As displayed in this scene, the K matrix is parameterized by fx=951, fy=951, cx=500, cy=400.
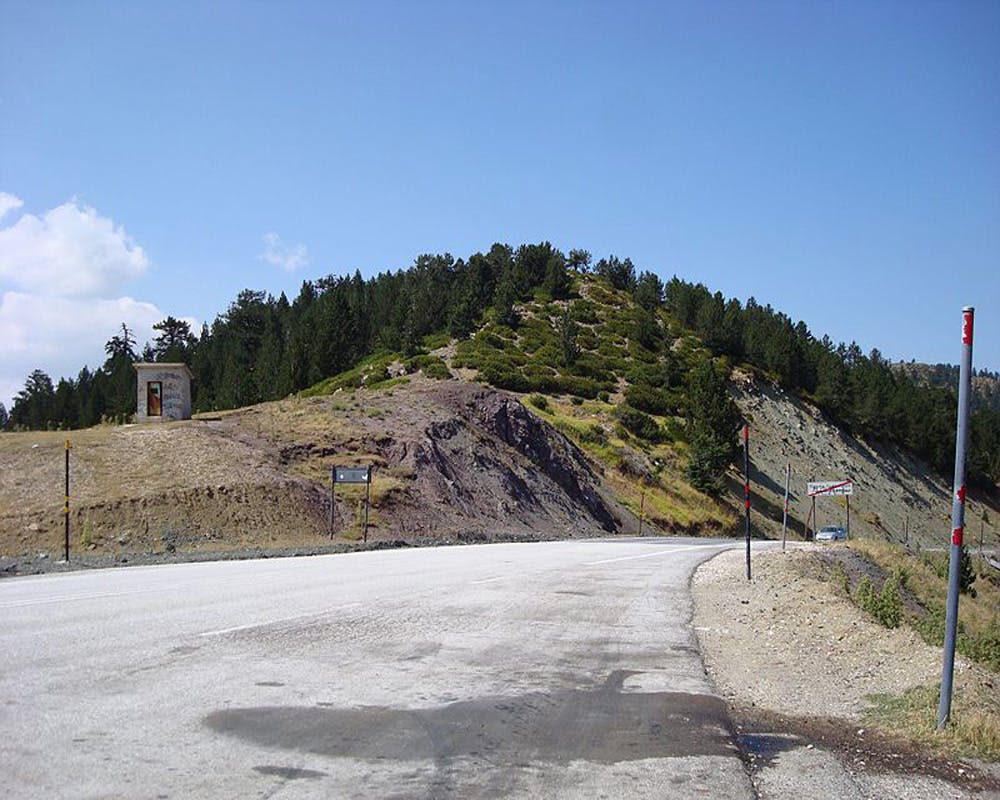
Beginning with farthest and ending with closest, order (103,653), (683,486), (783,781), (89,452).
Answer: (683,486) → (89,452) → (103,653) → (783,781)

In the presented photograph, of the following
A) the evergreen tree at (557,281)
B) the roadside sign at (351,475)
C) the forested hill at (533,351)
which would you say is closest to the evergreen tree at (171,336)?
the forested hill at (533,351)

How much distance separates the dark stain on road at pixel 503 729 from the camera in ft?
20.3

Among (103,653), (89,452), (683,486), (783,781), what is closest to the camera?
(783,781)

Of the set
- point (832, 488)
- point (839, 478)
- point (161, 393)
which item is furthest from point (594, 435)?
point (832, 488)

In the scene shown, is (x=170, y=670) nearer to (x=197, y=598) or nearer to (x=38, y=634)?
(x=38, y=634)

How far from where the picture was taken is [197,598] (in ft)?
42.4

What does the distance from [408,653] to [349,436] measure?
113 feet

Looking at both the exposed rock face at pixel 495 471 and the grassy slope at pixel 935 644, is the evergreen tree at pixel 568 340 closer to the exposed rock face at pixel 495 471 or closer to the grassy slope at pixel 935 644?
the exposed rock face at pixel 495 471

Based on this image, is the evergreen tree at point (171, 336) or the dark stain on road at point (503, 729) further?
the evergreen tree at point (171, 336)

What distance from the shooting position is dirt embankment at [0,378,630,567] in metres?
29.9

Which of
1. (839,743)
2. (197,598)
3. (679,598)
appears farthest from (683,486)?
(839,743)

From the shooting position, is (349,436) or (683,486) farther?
(683,486)

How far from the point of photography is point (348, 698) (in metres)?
7.42

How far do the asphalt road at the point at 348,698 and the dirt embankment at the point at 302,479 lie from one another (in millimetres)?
15646
